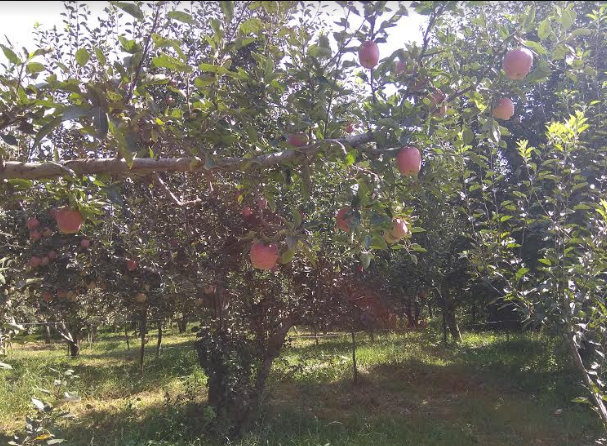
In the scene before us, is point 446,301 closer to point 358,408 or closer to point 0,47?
point 358,408

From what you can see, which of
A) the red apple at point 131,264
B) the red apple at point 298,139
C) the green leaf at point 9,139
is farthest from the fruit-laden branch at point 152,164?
the red apple at point 131,264

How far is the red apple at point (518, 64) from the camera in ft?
5.91

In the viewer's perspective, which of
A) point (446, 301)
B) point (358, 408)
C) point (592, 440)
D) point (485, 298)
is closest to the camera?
point (592, 440)

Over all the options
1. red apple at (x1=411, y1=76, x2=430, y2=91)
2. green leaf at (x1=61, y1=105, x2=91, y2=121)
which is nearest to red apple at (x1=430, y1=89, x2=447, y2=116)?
red apple at (x1=411, y1=76, x2=430, y2=91)

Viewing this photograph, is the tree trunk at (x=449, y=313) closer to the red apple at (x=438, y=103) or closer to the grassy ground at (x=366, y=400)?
the grassy ground at (x=366, y=400)

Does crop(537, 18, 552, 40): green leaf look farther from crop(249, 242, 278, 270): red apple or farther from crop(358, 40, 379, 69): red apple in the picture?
crop(249, 242, 278, 270): red apple

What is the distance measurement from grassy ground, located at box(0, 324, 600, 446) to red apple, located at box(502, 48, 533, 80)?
3.69 metres

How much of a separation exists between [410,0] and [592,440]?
16.0ft

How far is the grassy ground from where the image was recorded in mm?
4846

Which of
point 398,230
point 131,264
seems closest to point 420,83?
point 398,230

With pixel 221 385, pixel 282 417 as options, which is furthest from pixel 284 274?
pixel 282 417

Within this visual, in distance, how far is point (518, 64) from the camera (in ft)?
5.93

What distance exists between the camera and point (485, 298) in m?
10.3

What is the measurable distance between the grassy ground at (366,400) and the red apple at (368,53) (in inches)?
140
